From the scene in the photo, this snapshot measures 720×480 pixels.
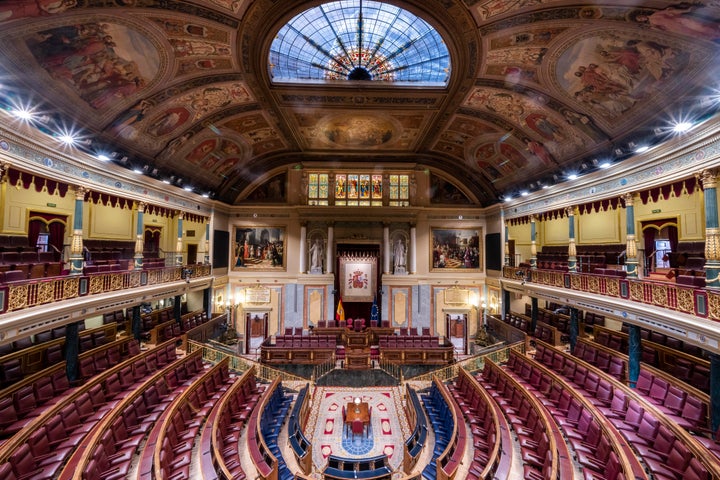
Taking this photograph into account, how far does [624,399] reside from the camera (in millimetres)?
7945

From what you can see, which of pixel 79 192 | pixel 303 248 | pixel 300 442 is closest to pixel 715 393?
pixel 300 442

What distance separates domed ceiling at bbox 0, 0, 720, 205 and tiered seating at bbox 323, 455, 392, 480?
11.0 meters

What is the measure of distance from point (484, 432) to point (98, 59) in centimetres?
1372

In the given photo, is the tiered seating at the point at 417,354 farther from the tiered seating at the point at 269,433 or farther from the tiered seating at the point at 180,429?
the tiered seating at the point at 180,429

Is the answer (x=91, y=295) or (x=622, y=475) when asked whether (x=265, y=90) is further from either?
(x=622, y=475)

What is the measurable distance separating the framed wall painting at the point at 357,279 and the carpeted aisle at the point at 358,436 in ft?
21.2

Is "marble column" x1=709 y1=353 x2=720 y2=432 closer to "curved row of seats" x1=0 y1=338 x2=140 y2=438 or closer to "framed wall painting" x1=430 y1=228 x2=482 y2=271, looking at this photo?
"framed wall painting" x1=430 y1=228 x2=482 y2=271

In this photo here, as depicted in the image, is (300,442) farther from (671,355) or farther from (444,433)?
(671,355)

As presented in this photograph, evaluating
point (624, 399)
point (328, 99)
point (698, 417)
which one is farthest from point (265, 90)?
point (698, 417)

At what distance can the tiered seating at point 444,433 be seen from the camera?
673 centimetres

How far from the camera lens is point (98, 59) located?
7.84 m

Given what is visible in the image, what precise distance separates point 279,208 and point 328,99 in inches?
338

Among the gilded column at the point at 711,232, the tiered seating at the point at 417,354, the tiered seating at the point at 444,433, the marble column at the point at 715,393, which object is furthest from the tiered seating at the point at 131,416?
the gilded column at the point at 711,232

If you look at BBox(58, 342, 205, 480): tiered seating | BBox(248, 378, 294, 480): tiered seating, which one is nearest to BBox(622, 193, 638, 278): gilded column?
BBox(248, 378, 294, 480): tiered seating
